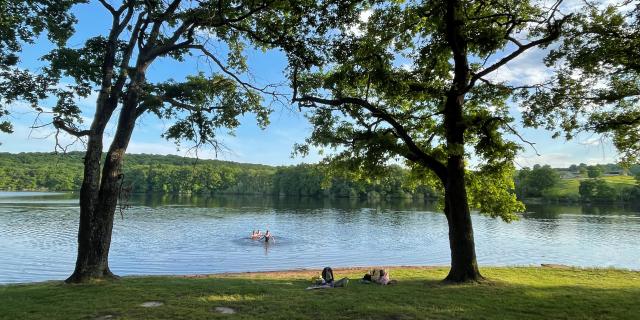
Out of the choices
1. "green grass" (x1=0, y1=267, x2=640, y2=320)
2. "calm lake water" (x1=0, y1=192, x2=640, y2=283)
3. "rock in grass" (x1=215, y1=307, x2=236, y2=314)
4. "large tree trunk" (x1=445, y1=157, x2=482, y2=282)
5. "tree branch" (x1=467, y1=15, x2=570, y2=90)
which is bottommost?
"calm lake water" (x1=0, y1=192, x2=640, y2=283)

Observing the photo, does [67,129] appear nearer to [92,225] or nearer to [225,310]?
[92,225]

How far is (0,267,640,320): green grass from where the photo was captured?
8.45 meters

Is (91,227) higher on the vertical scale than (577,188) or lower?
lower

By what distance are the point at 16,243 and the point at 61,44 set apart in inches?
1134

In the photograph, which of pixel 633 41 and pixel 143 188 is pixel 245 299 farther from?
pixel 143 188

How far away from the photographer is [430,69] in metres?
15.1

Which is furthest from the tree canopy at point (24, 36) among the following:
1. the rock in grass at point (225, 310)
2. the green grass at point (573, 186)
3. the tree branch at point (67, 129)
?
the green grass at point (573, 186)

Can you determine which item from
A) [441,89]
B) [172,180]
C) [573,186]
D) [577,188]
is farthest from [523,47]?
[172,180]

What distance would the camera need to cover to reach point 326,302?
9789mm

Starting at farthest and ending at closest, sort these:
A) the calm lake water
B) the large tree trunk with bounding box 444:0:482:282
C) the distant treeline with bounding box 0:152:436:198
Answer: the distant treeline with bounding box 0:152:436:198 < the calm lake water < the large tree trunk with bounding box 444:0:482:282

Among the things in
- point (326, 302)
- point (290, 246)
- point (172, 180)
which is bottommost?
point (290, 246)

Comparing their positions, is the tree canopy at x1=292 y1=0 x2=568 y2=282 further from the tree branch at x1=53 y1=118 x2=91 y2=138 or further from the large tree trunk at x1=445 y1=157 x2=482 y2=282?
the tree branch at x1=53 y1=118 x2=91 y2=138

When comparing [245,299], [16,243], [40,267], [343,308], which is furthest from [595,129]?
[16,243]

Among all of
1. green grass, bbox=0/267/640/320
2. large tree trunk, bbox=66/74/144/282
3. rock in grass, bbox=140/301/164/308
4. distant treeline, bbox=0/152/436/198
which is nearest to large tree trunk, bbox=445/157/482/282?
green grass, bbox=0/267/640/320
